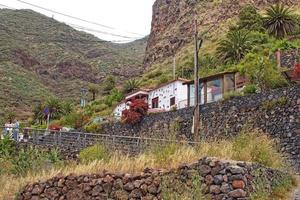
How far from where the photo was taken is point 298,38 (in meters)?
42.8

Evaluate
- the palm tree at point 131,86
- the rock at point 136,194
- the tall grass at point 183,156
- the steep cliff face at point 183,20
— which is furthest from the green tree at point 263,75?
the steep cliff face at point 183,20

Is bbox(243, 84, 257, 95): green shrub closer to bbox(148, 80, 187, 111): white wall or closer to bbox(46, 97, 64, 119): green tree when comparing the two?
bbox(148, 80, 187, 111): white wall

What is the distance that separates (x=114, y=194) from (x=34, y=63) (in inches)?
3307

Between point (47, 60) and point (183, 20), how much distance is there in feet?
94.8

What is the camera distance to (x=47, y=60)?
97.4 meters

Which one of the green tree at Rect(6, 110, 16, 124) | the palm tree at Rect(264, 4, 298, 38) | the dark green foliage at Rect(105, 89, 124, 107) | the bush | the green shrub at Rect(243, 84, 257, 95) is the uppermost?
the palm tree at Rect(264, 4, 298, 38)

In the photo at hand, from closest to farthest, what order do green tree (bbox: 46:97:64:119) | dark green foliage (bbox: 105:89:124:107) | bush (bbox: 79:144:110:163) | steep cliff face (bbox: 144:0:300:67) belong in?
bush (bbox: 79:144:110:163) → dark green foliage (bbox: 105:89:124:107) → green tree (bbox: 46:97:64:119) → steep cliff face (bbox: 144:0:300:67)

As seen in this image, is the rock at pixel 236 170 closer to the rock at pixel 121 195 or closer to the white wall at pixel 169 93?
the rock at pixel 121 195

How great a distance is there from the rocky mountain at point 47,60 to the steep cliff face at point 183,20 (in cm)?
656

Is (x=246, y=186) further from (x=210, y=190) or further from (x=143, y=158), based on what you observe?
(x=143, y=158)

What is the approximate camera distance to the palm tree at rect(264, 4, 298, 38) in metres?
46.0

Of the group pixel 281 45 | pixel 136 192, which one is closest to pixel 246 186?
pixel 136 192

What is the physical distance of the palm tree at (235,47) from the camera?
43.3m

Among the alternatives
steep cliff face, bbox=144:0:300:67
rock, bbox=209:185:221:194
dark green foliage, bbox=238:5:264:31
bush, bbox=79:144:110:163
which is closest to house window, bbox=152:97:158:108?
dark green foliage, bbox=238:5:264:31
